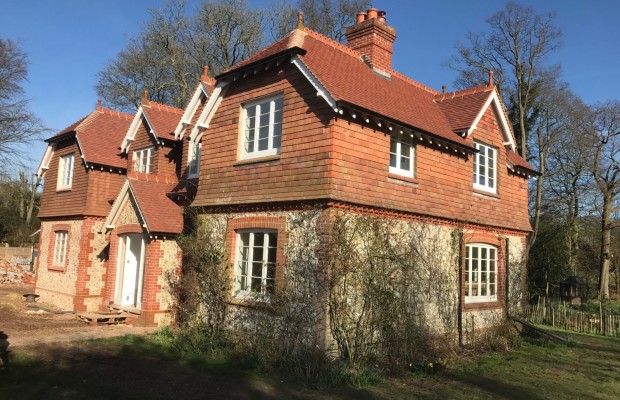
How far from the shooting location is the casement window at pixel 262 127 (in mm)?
11969

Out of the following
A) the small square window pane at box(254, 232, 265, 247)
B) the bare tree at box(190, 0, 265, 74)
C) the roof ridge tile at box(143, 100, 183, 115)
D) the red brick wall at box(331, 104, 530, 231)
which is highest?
the bare tree at box(190, 0, 265, 74)

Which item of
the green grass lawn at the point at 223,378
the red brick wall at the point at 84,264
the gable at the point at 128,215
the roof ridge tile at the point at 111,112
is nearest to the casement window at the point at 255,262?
the green grass lawn at the point at 223,378

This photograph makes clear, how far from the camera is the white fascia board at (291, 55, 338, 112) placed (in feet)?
33.8

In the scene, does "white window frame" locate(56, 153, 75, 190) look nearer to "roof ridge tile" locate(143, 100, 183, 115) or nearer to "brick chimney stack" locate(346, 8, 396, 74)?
"roof ridge tile" locate(143, 100, 183, 115)

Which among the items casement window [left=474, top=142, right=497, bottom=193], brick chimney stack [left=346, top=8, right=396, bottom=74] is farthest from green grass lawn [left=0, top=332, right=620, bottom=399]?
brick chimney stack [left=346, top=8, right=396, bottom=74]

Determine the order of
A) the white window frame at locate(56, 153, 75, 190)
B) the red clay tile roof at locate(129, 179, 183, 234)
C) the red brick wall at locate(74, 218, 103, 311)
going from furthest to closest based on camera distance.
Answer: the white window frame at locate(56, 153, 75, 190) < the red brick wall at locate(74, 218, 103, 311) < the red clay tile roof at locate(129, 179, 183, 234)

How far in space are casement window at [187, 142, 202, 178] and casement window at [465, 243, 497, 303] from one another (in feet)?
30.7

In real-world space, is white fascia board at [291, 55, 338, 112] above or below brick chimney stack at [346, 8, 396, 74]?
below

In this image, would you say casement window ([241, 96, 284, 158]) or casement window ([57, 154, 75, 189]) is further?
casement window ([57, 154, 75, 189])

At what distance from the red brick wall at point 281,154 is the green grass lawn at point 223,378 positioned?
392 centimetres

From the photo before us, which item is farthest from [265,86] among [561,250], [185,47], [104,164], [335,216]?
[185,47]

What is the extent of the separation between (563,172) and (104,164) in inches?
1177

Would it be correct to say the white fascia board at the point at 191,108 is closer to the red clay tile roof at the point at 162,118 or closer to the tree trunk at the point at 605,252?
the red clay tile roof at the point at 162,118

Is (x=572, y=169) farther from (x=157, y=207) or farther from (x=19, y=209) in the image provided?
(x=19, y=209)
